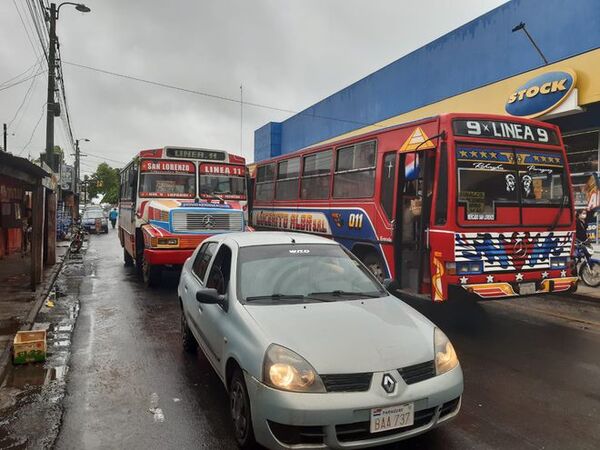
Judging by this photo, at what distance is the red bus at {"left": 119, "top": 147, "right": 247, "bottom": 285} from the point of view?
9.91 meters

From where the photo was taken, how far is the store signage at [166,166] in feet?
35.8

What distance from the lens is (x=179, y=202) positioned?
1057 cm

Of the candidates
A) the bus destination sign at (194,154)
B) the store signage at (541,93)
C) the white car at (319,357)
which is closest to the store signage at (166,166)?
the bus destination sign at (194,154)

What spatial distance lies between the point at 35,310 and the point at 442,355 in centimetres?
712

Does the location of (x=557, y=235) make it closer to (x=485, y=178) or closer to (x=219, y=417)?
(x=485, y=178)

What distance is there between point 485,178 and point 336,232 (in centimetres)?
361

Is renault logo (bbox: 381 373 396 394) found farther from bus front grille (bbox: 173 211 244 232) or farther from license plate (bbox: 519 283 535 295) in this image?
bus front grille (bbox: 173 211 244 232)

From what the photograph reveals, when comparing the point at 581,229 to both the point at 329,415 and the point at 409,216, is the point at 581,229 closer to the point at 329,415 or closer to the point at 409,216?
the point at 409,216

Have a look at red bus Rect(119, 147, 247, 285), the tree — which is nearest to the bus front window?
red bus Rect(119, 147, 247, 285)

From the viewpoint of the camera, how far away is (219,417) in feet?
13.6

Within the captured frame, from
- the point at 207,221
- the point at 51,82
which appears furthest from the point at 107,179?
the point at 207,221

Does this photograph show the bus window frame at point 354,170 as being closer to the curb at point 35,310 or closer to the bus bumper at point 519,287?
the bus bumper at point 519,287

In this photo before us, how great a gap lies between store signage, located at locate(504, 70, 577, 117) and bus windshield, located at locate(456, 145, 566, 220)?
220 inches

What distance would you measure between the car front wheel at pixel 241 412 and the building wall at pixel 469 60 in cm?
1279
